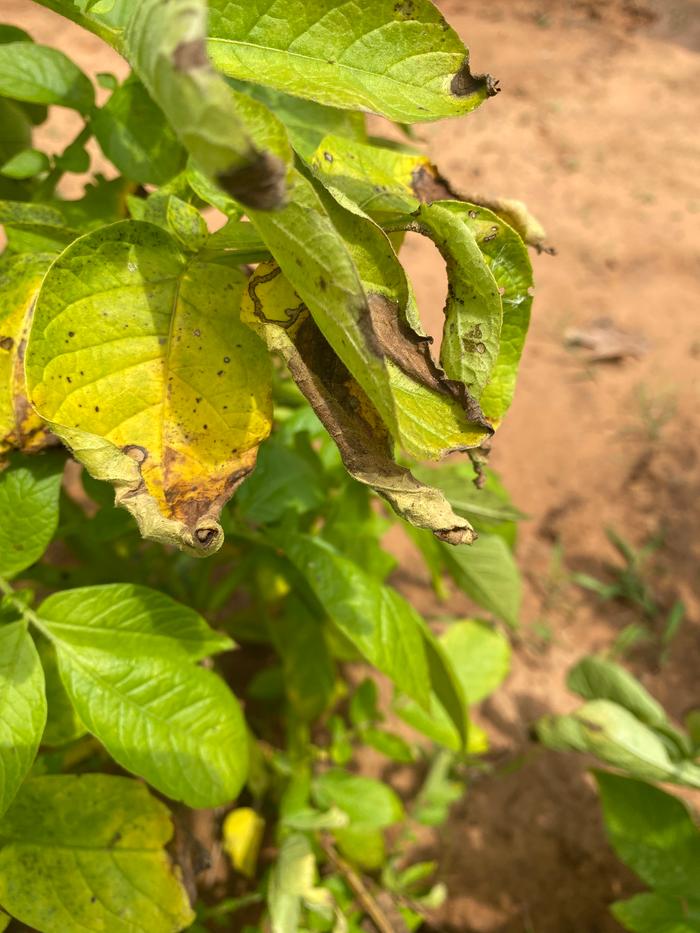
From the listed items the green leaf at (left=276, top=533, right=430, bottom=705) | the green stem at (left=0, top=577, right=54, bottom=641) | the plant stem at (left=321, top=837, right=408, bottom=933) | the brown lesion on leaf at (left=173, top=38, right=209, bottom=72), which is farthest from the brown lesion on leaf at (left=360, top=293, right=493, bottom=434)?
the plant stem at (left=321, top=837, right=408, bottom=933)

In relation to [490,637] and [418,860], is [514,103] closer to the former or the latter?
[490,637]

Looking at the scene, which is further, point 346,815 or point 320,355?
point 346,815

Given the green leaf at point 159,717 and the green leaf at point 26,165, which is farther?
the green leaf at point 26,165

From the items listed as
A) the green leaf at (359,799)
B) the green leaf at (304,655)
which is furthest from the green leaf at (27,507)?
the green leaf at (359,799)

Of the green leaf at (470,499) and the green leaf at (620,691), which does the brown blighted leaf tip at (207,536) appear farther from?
the green leaf at (620,691)

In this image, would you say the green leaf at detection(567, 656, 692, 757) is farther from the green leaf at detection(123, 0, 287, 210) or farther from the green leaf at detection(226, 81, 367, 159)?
the green leaf at detection(123, 0, 287, 210)

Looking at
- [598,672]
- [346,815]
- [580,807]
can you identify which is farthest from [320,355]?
[580,807]

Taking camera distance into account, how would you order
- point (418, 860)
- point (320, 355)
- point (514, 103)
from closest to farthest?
point (320, 355) → point (418, 860) → point (514, 103)
